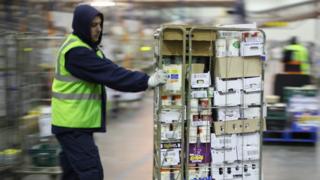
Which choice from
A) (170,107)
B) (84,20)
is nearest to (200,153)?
(170,107)

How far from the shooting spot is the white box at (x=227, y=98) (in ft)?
16.1

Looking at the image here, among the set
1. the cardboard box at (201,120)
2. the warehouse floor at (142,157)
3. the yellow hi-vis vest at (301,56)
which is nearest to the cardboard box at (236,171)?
the cardboard box at (201,120)

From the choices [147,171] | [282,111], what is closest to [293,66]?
[282,111]

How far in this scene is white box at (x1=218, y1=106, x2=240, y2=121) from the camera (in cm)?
495

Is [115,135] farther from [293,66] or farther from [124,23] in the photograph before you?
[124,23]

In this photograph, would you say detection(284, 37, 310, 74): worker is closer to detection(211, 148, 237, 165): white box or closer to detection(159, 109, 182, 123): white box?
detection(211, 148, 237, 165): white box

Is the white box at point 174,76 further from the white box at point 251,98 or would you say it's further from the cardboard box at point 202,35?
the white box at point 251,98

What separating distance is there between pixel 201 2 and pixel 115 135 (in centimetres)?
1352

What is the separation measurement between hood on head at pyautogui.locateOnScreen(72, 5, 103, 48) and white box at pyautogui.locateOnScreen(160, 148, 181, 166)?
113cm

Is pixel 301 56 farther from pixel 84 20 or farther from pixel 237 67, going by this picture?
pixel 84 20

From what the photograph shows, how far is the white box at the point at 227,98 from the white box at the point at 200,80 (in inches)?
4.8

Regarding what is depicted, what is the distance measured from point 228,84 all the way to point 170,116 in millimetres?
594

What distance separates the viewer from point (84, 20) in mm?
4547

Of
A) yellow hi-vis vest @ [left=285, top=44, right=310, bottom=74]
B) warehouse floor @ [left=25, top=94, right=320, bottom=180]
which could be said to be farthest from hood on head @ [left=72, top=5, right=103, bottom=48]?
Answer: yellow hi-vis vest @ [left=285, top=44, right=310, bottom=74]
